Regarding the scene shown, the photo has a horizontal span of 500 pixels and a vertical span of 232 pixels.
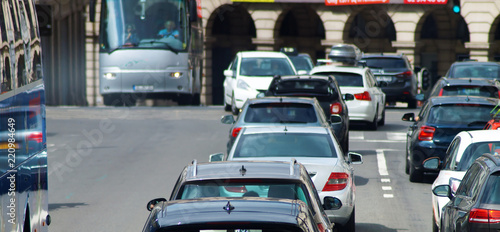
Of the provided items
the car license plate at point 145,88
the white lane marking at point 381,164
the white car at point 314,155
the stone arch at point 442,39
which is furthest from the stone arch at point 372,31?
the white car at point 314,155

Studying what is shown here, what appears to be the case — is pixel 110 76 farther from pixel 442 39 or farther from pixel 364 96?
pixel 442 39

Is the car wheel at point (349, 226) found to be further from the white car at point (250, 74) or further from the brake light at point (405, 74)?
the brake light at point (405, 74)

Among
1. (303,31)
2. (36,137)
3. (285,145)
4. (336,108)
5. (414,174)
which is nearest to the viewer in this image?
(36,137)

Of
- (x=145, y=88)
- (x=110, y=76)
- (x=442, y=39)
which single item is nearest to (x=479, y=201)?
(x=145, y=88)

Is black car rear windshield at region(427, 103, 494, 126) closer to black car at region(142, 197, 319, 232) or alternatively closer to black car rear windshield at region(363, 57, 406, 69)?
black car at region(142, 197, 319, 232)

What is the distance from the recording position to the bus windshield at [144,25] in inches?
1080

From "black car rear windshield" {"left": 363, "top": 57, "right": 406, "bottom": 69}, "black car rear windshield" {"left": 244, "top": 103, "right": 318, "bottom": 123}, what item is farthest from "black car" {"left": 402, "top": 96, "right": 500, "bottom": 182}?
"black car rear windshield" {"left": 363, "top": 57, "right": 406, "bottom": 69}

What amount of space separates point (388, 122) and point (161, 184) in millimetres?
12969

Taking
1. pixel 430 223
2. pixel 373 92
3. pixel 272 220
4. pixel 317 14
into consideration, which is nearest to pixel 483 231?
pixel 272 220

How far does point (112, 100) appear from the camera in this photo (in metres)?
32.3

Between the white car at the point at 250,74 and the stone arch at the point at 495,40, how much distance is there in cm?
2047

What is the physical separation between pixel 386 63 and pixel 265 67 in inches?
204

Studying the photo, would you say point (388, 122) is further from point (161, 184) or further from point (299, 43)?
point (299, 43)

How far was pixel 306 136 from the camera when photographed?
467 inches
